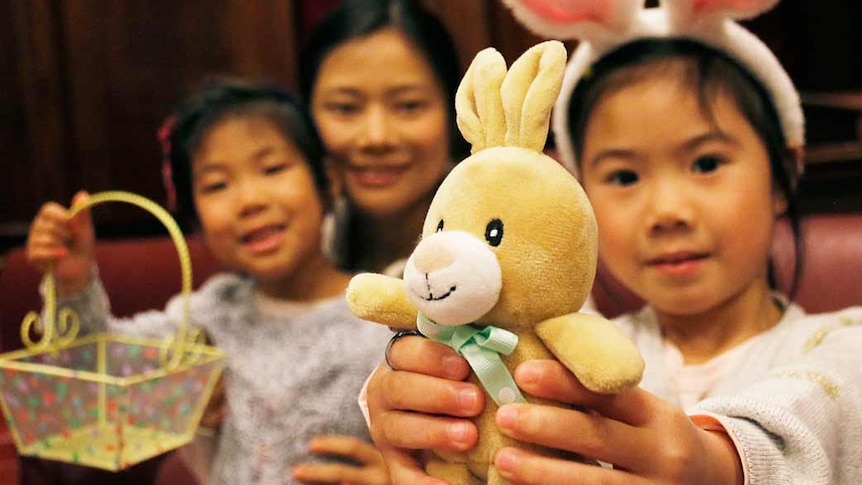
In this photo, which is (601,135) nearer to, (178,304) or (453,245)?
(453,245)

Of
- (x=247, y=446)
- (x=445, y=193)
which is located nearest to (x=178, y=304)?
(x=247, y=446)

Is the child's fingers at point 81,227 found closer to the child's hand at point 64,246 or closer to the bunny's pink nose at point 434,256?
the child's hand at point 64,246

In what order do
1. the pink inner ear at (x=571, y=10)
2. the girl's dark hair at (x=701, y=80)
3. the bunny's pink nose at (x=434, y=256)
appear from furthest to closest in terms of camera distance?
the girl's dark hair at (x=701, y=80), the pink inner ear at (x=571, y=10), the bunny's pink nose at (x=434, y=256)

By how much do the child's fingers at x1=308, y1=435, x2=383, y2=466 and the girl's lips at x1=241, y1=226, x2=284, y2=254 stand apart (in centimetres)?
21

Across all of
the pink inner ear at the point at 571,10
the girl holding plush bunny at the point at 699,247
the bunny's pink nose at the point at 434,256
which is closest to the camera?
the bunny's pink nose at the point at 434,256

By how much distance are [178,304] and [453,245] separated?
29.8 inches

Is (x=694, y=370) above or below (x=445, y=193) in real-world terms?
below

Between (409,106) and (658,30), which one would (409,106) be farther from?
(658,30)

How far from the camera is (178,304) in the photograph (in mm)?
1033

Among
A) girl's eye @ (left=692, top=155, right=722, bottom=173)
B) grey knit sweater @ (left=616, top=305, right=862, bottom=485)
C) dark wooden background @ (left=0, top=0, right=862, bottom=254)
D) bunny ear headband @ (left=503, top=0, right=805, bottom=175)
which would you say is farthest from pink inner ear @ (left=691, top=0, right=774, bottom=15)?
dark wooden background @ (left=0, top=0, right=862, bottom=254)

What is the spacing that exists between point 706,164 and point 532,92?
345 mm

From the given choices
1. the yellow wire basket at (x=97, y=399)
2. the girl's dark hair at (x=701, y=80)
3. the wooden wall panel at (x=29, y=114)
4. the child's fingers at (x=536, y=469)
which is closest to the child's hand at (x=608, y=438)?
the child's fingers at (x=536, y=469)

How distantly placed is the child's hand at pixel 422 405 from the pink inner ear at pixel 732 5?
1.34 ft

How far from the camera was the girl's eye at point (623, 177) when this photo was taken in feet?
2.26
